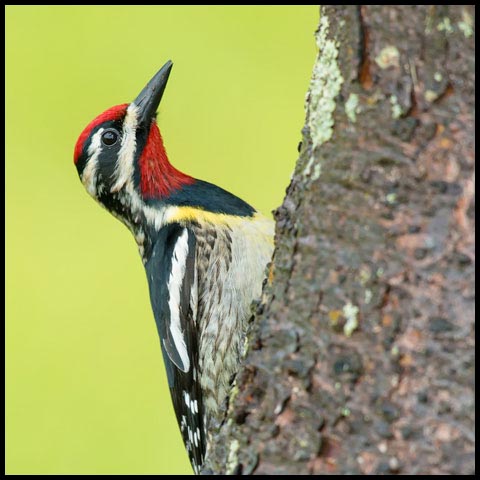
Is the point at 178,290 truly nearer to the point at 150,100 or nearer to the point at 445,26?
the point at 150,100

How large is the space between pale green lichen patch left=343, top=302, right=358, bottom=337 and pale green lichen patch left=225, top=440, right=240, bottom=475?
35cm

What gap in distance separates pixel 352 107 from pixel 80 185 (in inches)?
133

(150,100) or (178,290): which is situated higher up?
(150,100)

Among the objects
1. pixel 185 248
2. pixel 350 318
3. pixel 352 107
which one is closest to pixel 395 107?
pixel 352 107

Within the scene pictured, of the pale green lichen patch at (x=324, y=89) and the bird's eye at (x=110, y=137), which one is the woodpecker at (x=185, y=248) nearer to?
the bird's eye at (x=110, y=137)

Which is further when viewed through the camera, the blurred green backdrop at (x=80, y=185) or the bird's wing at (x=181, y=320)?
the blurred green backdrop at (x=80, y=185)

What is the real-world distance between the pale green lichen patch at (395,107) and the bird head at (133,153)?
60.0 inches

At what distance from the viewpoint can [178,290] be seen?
294cm

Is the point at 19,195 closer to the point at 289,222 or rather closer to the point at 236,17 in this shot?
the point at 236,17

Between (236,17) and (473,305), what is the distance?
144 inches

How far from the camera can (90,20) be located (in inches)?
197

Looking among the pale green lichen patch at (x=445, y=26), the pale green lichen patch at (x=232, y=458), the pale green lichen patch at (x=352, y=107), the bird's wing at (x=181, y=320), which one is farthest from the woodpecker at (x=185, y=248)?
the pale green lichen patch at (x=445, y=26)

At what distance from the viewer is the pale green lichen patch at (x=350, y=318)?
1609 mm

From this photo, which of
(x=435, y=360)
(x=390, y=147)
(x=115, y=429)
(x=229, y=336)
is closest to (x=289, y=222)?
(x=390, y=147)
